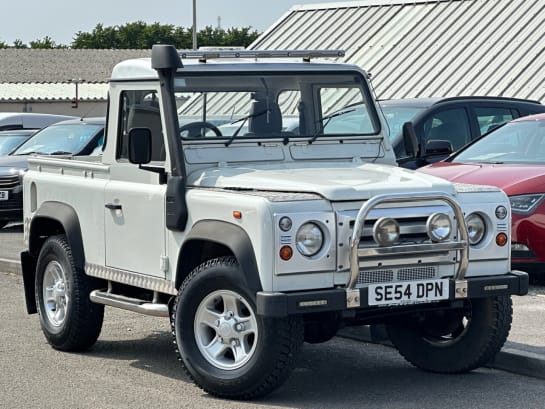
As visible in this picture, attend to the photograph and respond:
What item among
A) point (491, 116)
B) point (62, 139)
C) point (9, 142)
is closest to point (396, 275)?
point (491, 116)

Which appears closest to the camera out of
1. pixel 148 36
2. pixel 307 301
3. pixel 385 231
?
pixel 307 301

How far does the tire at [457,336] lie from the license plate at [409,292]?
0.55 metres

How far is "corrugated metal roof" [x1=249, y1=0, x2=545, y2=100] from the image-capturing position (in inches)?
974

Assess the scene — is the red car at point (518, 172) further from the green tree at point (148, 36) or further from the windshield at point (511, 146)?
the green tree at point (148, 36)

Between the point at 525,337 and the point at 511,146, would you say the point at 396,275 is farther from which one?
the point at 511,146

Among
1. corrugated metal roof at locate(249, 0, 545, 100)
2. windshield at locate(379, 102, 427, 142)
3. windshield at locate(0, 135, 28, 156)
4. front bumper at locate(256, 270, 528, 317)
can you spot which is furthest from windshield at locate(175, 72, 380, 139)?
corrugated metal roof at locate(249, 0, 545, 100)

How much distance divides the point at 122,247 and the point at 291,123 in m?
1.43

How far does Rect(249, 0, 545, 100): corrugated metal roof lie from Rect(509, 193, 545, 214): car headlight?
11.8 meters

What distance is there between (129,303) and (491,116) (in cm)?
761

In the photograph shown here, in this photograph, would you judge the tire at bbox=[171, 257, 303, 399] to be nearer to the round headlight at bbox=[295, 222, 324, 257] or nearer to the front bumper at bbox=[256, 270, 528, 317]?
the front bumper at bbox=[256, 270, 528, 317]

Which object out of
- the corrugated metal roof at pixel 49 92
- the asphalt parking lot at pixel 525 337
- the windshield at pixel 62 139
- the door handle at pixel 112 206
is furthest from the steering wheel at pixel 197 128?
the corrugated metal roof at pixel 49 92

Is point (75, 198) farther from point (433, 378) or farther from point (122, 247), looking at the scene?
point (433, 378)

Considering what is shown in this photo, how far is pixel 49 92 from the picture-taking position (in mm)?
66625

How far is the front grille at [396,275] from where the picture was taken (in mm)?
7469
